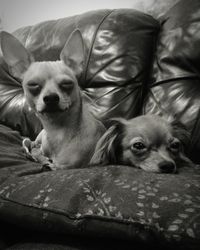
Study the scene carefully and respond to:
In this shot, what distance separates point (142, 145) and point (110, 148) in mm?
139

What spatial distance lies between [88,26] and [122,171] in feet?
4.52

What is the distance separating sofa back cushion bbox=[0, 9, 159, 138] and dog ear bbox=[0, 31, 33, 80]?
51 centimetres

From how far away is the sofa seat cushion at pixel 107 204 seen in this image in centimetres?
71

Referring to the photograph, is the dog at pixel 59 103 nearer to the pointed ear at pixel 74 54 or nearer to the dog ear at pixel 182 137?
the pointed ear at pixel 74 54

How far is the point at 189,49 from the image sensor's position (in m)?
1.66

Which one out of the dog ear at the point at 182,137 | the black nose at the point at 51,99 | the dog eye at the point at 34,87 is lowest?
the dog ear at the point at 182,137

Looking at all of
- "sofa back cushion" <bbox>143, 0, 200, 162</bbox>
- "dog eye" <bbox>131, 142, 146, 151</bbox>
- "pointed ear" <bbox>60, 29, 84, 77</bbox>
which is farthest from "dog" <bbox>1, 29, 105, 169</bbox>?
"sofa back cushion" <bbox>143, 0, 200, 162</bbox>

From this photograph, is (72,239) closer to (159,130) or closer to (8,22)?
(159,130)

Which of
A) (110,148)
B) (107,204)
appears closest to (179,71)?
A: (110,148)

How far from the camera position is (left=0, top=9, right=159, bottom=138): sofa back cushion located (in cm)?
188

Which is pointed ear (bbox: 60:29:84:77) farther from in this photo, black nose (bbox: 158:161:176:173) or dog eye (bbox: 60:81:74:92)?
black nose (bbox: 158:161:176:173)

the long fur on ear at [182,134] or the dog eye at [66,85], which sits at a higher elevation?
the dog eye at [66,85]

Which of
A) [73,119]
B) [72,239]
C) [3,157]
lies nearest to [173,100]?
[73,119]

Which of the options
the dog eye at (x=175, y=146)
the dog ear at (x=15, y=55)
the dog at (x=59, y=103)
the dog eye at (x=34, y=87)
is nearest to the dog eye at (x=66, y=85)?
the dog at (x=59, y=103)
